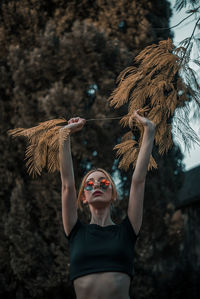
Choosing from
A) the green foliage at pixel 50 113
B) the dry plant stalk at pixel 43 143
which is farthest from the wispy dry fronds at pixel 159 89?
the green foliage at pixel 50 113

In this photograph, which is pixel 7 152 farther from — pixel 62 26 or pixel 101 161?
pixel 62 26

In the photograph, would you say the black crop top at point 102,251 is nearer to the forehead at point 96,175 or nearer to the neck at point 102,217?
the neck at point 102,217

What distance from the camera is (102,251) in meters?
1.96

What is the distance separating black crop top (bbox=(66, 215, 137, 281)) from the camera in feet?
6.35

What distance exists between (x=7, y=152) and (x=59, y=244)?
211 centimetres

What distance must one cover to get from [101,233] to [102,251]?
0.43 ft

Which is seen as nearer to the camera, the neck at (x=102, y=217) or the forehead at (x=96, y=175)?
the neck at (x=102, y=217)

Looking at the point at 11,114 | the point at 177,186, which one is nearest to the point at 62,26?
the point at 11,114

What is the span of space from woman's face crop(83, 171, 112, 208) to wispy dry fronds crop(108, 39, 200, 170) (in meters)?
0.29

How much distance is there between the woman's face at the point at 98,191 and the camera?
2.22m

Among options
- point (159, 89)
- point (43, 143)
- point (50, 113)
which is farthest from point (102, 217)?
point (50, 113)

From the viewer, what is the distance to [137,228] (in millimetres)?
2088

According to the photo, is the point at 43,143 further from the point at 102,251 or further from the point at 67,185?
the point at 102,251

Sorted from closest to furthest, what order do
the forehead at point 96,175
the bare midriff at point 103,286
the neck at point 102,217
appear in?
the bare midriff at point 103,286, the neck at point 102,217, the forehead at point 96,175
